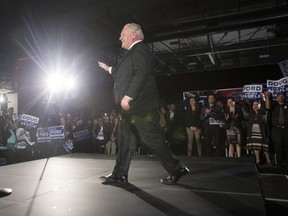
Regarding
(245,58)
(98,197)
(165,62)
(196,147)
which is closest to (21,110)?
(165,62)

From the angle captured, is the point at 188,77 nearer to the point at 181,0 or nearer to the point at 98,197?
the point at 181,0

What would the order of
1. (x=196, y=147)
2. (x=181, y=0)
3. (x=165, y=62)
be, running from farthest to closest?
(x=165, y=62) < (x=196, y=147) < (x=181, y=0)

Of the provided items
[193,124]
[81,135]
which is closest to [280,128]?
[193,124]

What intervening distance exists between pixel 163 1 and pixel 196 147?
3389mm

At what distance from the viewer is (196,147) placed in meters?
6.34

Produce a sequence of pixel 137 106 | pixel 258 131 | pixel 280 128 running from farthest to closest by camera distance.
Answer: pixel 258 131 < pixel 280 128 < pixel 137 106

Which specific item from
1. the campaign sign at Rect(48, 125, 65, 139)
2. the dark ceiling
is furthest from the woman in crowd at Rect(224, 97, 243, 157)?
the campaign sign at Rect(48, 125, 65, 139)

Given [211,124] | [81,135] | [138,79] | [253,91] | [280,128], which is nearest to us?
[138,79]

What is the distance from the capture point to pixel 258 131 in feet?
17.0

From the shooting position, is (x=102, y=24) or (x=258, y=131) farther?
(x=102, y=24)

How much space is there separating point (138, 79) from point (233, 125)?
3.96 metres

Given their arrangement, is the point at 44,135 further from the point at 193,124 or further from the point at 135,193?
the point at 135,193

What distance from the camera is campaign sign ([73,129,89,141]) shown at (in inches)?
268

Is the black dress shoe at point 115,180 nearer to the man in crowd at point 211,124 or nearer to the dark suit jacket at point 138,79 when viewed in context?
the dark suit jacket at point 138,79
